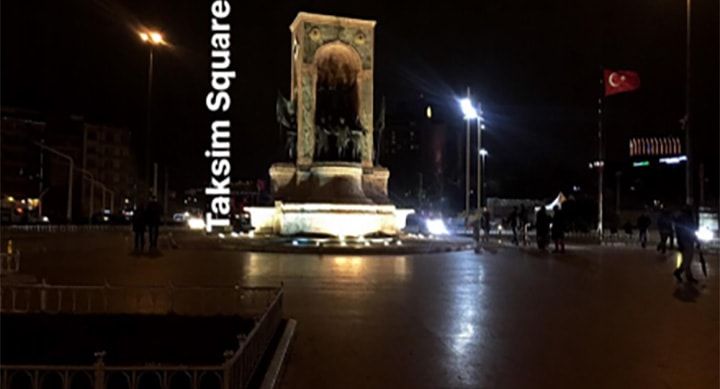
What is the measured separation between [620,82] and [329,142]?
14585 millimetres

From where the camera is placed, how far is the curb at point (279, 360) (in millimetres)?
6654

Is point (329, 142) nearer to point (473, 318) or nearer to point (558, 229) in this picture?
point (558, 229)

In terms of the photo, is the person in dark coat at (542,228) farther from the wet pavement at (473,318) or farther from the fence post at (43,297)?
the fence post at (43,297)

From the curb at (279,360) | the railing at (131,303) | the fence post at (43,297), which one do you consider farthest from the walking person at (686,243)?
the fence post at (43,297)

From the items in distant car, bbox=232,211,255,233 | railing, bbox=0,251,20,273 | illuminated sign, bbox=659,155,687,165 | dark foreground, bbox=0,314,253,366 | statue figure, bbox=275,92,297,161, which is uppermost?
illuminated sign, bbox=659,155,687,165

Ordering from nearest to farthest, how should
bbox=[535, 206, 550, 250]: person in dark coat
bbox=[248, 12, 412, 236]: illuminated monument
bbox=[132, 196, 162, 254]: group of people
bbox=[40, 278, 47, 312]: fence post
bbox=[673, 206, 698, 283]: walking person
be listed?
bbox=[40, 278, 47, 312]: fence post, bbox=[673, 206, 698, 283]: walking person, bbox=[132, 196, 162, 254]: group of people, bbox=[535, 206, 550, 250]: person in dark coat, bbox=[248, 12, 412, 236]: illuminated monument

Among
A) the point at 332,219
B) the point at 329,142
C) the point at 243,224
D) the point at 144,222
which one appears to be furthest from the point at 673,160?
the point at 144,222

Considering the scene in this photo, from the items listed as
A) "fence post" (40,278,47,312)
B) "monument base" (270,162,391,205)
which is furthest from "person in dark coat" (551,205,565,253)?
"fence post" (40,278,47,312)

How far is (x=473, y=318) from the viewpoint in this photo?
11.2m

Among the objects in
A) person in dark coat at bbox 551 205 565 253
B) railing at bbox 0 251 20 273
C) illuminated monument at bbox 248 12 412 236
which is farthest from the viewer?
illuminated monument at bbox 248 12 412 236

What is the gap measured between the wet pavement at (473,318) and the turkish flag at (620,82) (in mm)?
17614

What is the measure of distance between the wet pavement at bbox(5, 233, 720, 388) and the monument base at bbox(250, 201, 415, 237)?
1057 centimetres

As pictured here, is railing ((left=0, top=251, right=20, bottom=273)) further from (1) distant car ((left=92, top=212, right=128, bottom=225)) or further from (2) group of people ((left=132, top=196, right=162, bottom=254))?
(1) distant car ((left=92, top=212, right=128, bottom=225))

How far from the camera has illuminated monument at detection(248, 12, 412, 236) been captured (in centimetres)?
3347
